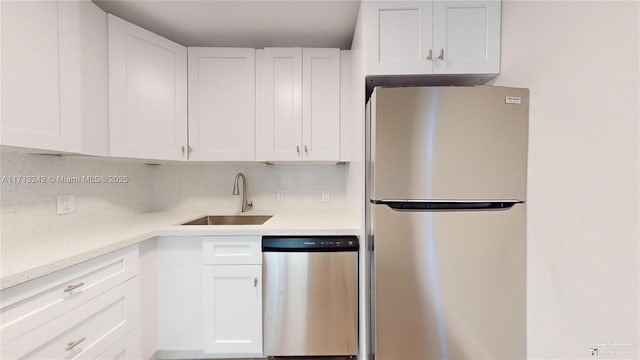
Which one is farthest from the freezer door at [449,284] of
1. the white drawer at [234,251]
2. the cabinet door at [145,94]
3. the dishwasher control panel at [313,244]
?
the cabinet door at [145,94]

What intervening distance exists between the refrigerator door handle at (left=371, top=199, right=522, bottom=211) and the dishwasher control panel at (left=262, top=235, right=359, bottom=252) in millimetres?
393

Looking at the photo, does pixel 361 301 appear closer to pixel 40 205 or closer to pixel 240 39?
pixel 40 205

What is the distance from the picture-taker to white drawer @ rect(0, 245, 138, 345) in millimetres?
769

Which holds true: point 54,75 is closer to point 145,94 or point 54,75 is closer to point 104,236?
point 145,94

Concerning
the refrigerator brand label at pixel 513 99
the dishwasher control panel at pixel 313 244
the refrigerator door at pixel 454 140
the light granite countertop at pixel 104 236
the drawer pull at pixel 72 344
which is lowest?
the drawer pull at pixel 72 344

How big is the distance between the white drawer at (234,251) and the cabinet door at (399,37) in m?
1.17

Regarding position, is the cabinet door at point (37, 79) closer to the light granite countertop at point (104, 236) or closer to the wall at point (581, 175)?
the light granite countertop at point (104, 236)

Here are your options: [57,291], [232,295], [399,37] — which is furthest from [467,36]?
[57,291]

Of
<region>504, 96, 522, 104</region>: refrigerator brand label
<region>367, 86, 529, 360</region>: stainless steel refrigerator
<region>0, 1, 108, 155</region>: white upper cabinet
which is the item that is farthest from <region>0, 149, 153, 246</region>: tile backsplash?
<region>504, 96, 522, 104</region>: refrigerator brand label

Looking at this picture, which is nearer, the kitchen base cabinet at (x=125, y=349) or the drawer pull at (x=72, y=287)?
the drawer pull at (x=72, y=287)

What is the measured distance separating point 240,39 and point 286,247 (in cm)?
151

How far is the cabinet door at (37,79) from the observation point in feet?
3.13

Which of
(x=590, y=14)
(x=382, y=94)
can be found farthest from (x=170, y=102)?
(x=590, y=14)

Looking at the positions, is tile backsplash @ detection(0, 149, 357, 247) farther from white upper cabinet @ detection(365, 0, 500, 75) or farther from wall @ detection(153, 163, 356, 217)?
white upper cabinet @ detection(365, 0, 500, 75)
